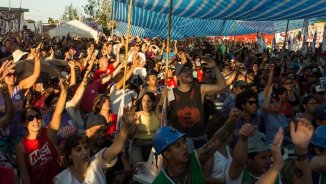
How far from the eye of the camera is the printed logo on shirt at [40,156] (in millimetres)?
4434

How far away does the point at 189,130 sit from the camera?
5531mm

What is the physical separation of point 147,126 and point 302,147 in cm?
366

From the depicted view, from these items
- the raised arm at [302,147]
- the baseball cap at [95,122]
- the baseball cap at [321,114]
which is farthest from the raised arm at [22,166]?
the baseball cap at [321,114]

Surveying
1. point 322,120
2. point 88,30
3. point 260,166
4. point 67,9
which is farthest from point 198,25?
point 67,9

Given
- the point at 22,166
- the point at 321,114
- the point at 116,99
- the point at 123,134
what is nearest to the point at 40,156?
the point at 22,166

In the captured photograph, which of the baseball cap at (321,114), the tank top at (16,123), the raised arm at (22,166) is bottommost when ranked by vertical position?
the raised arm at (22,166)

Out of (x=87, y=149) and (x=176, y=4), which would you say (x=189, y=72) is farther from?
(x=176, y=4)

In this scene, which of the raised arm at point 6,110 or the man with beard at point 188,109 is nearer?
the raised arm at point 6,110

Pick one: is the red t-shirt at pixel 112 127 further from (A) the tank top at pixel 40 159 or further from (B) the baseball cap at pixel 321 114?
(B) the baseball cap at pixel 321 114

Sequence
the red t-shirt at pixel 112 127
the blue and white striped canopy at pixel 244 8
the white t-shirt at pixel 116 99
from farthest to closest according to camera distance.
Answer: the blue and white striped canopy at pixel 244 8
the white t-shirt at pixel 116 99
the red t-shirt at pixel 112 127

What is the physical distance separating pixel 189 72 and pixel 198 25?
Result: 49.8ft

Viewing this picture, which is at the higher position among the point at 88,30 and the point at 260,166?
the point at 88,30

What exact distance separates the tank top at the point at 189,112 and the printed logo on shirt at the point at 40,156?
65.8 inches

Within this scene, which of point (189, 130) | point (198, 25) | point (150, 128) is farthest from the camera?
point (198, 25)
